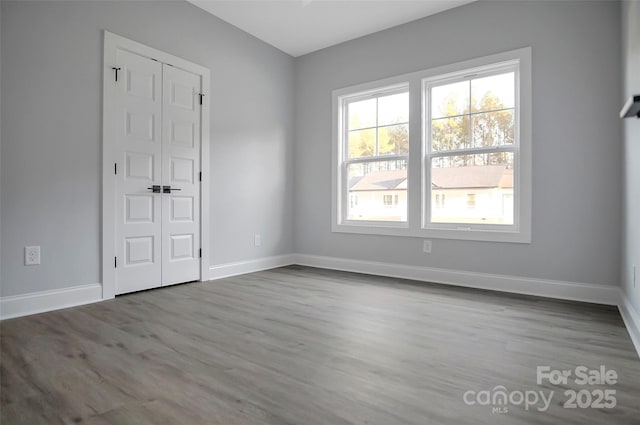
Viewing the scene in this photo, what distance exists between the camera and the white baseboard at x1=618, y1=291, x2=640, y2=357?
2084 millimetres

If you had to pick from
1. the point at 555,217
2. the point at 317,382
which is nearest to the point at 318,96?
the point at 555,217

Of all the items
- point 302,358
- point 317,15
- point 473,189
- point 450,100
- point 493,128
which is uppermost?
point 317,15

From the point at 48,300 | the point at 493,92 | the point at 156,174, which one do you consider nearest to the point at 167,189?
the point at 156,174

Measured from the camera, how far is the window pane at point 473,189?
3.53m

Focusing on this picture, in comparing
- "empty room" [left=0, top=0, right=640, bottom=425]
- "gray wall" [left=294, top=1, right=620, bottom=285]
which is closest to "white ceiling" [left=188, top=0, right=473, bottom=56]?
"empty room" [left=0, top=0, right=640, bottom=425]

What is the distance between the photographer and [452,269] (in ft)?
12.4

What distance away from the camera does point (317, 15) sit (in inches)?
157

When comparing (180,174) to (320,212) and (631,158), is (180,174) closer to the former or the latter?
(320,212)

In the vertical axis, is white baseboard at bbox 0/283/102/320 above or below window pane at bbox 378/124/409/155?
below

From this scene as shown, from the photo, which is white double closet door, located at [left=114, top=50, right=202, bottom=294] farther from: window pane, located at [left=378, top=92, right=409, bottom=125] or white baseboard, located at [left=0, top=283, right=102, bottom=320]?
window pane, located at [left=378, top=92, right=409, bottom=125]

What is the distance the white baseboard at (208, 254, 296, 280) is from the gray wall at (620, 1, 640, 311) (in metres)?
3.57

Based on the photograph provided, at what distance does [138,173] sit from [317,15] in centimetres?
256

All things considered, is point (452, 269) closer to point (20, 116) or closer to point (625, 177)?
point (625, 177)

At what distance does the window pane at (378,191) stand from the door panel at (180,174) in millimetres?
1945
